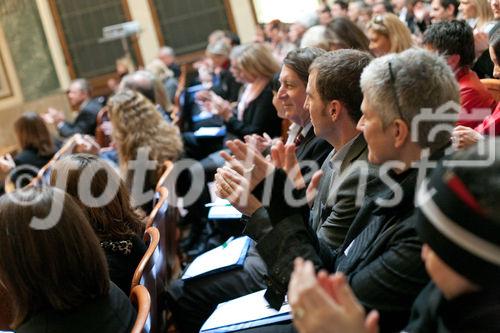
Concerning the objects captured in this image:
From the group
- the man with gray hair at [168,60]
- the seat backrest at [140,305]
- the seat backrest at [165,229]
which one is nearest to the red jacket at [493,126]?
the seat backrest at [165,229]

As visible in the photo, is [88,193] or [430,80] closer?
[430,80]

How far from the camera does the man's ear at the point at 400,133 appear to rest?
5.37 ft

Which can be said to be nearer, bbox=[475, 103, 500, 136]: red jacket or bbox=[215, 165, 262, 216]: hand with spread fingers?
bbox=[215, 165, 262, 216]: hand with spread fingers

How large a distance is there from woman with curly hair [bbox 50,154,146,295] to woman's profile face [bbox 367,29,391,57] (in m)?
2.24

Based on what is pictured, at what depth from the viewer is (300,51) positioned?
2777 mm

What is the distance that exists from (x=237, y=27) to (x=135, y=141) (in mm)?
6554

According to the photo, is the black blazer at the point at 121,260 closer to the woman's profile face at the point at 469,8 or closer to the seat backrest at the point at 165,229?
the seat backrest at the point at 165,229

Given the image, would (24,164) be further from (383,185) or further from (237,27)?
(237,27)

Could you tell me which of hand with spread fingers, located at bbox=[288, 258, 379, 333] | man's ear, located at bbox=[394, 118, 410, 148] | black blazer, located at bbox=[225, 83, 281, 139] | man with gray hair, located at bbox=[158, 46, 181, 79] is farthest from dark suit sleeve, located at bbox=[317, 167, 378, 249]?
man with gray hair, located at bbox=[158, 46, 181, 79]

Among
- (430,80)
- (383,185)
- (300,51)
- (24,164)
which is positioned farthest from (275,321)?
(24,164)

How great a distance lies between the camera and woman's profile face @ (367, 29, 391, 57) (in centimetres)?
396

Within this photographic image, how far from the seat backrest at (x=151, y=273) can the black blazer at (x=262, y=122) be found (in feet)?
6.52

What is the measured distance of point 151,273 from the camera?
2.05 m

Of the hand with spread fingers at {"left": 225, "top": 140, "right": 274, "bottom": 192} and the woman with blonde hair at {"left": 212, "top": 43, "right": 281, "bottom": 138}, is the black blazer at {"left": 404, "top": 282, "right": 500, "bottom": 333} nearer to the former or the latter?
the hand with spread fingers at {"left": 225, "top": 140, "right": 274, "bottom": 192}
